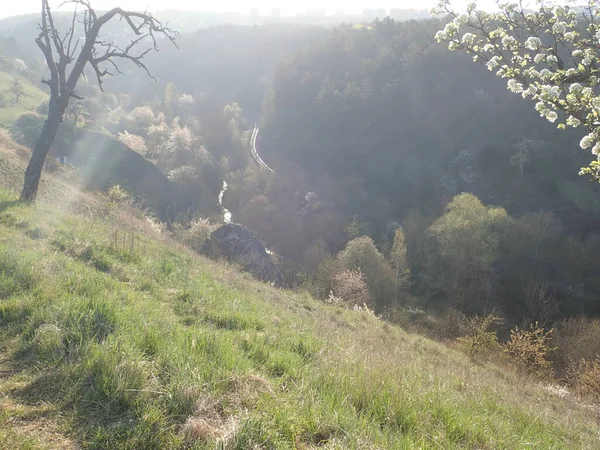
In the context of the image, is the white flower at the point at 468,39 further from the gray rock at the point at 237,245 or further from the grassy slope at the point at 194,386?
the gray rock at the point at 237,245

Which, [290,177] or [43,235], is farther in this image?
[290,177]

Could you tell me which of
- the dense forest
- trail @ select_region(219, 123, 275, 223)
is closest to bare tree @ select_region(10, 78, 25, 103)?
the dense forest

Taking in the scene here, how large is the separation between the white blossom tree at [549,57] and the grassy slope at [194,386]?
14.3 feet

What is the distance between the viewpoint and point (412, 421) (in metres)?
3.83

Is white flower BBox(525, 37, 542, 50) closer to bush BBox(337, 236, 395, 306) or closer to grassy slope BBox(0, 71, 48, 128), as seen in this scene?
bush BBox(337, 236, 395, 306)

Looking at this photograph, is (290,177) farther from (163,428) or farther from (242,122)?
(163,428)

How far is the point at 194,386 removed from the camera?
3570 millimetres

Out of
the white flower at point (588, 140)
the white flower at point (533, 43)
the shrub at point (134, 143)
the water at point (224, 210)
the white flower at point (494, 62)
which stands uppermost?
the white flower at point (533, 43)

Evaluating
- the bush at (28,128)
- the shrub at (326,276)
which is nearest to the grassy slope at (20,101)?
the bush at (28,128)

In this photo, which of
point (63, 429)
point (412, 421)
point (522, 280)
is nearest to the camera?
point (63, 429)

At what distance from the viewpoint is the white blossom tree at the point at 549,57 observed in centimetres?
591

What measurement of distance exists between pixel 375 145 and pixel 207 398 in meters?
83.6

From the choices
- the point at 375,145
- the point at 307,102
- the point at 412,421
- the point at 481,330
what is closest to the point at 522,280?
the point at 481,330

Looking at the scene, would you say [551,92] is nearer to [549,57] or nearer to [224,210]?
[549,57]
